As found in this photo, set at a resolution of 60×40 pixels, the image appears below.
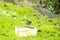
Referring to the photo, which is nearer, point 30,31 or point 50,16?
point 30,31

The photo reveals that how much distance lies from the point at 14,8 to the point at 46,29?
20.4ft

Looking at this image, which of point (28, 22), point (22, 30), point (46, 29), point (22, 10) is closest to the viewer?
point (22, 30)

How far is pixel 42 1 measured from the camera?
29375 millimetres

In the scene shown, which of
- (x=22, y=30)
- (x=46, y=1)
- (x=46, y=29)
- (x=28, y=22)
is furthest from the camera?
(x=46, y=1)

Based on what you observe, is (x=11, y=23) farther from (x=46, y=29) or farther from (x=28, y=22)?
(x=46, y=29)

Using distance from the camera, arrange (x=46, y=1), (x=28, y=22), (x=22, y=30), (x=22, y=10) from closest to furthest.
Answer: (x=22, y=30)
(x=28, y=22)
(x=22, y=10)
(x=46, y=1)

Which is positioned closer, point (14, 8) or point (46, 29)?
point (46, 29)

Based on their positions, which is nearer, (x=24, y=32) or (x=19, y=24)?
(x=24, y=32)

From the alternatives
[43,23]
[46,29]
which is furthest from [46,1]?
[46,29]

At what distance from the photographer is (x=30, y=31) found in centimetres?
1223

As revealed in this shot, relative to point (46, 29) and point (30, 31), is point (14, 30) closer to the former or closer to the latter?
point (30, 31)

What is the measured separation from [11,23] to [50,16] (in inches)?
229

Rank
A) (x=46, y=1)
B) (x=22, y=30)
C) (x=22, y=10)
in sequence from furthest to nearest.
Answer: (x=46, y=1), (x=22, y=10), (x=22, y=30)

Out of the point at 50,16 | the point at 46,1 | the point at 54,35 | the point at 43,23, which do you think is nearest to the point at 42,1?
the point at 46,1
